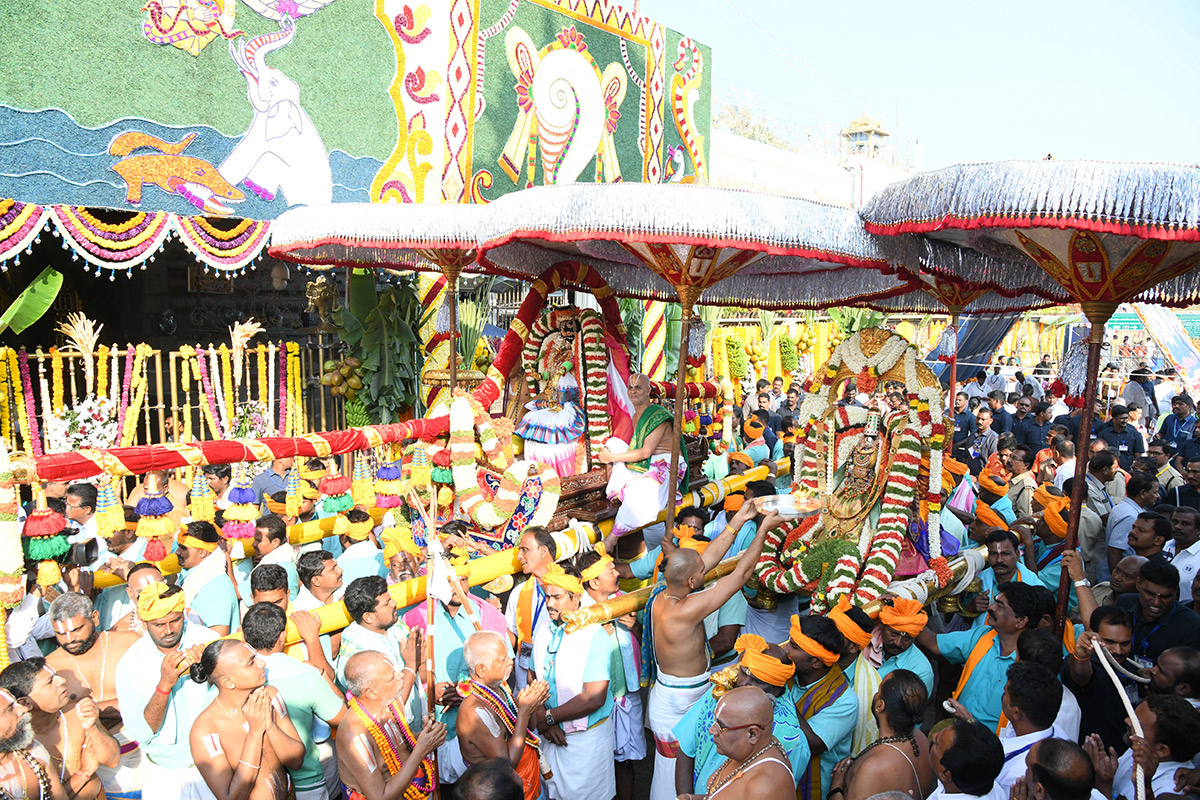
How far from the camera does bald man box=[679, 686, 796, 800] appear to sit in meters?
2.98

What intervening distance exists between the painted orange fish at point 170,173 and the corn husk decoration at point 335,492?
5.73 m

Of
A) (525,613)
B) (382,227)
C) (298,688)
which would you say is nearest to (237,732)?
(298,688)

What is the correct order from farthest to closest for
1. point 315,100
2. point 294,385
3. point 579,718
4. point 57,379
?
1. point 315,100
2. point 294,385
3. point 57,379
4. point 579,718

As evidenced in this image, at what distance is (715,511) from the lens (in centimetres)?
819

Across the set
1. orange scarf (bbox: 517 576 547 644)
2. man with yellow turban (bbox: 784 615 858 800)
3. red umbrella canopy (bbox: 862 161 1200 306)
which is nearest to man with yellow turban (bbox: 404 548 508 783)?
orange scarf (bbox: 517 576 547 644)

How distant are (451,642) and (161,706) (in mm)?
1380

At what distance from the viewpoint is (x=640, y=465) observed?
6.49m

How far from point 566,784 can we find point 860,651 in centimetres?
160

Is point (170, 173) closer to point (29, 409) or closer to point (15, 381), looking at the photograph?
point (15, 381)

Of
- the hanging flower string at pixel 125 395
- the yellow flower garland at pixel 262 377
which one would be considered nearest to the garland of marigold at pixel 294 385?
the yellow flower garland at pixel 262 377

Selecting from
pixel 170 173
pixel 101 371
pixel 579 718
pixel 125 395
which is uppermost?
pixel 170 173

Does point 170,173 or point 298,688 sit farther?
point 170,173

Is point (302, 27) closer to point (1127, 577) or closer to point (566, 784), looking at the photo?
point (566, 784)

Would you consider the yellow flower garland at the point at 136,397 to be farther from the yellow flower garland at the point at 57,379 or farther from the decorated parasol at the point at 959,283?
the decorated parasol at the point at 959,283
